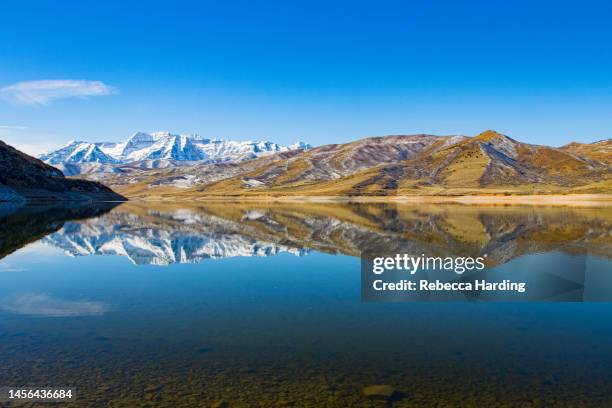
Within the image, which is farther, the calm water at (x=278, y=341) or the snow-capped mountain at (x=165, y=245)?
the snow-capped mountain at (x=165, y=245)

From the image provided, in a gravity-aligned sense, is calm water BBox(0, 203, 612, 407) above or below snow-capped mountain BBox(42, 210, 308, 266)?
below

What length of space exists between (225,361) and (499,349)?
40.5ft

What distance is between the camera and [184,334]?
22.1 m

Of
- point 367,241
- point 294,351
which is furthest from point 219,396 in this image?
point 367,241

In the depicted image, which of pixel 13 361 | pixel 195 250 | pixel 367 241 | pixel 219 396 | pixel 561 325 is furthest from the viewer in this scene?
pixel 367 241

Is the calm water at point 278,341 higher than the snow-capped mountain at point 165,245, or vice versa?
the snow-capped mountain at point 165,245

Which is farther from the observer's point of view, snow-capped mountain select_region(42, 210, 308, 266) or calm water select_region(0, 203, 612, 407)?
snow-capped mountain select_region(42, 210, 308, 266)

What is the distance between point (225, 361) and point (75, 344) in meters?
7.73

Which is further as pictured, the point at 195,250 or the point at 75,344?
the point at 195,250

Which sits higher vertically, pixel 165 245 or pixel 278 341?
pixel 165 245

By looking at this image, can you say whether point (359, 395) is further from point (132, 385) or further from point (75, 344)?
point (75, 344)

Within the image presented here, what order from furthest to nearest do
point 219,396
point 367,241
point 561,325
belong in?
point 367,241 → point 561,325 → point 219,396

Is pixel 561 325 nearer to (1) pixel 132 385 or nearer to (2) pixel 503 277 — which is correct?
(2) pixel 503 277

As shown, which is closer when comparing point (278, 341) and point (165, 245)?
point (278, 341)
